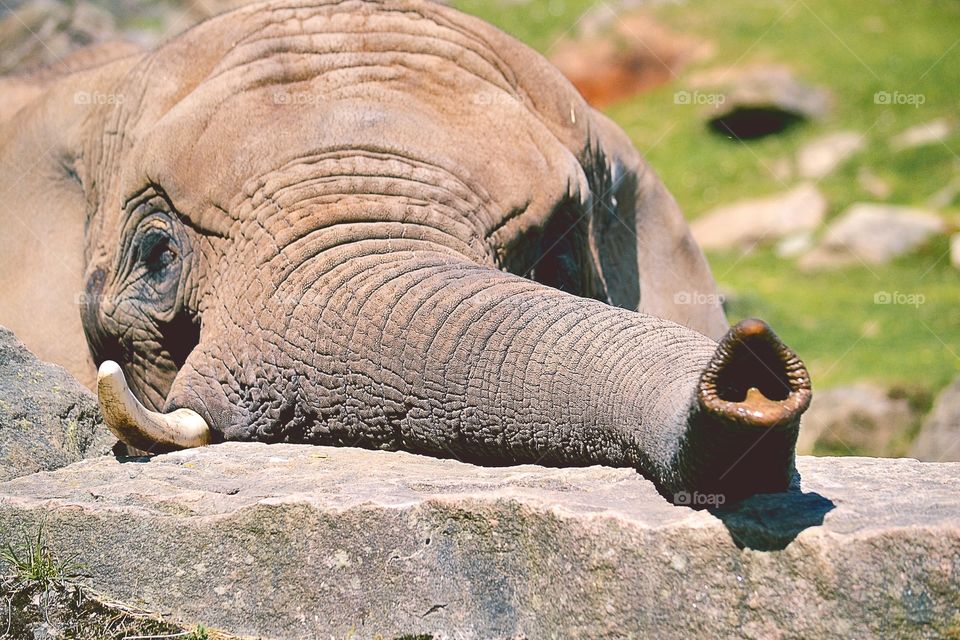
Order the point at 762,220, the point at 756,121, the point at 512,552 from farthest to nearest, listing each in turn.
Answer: the point at 756,121
the point at 762,220
the point at 512,552

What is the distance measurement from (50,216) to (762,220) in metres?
10.2

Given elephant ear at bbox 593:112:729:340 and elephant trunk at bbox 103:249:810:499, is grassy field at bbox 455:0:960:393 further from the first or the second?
elephant trunk at bbox 103:249:810:499

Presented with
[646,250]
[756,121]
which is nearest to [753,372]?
[646,250]

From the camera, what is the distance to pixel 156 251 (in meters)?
3.88

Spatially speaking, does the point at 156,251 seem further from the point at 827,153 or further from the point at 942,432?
the point at 827,153

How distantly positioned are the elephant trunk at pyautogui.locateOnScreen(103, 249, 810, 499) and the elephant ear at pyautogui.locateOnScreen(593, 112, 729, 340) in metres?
1.60

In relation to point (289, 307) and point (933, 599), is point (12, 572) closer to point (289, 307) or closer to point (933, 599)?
point (289, 307)

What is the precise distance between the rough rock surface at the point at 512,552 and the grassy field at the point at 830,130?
21.3ft

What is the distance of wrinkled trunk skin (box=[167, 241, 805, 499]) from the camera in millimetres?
2395

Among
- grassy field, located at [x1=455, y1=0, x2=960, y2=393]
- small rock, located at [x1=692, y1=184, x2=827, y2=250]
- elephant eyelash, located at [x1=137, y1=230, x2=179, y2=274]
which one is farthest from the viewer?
small rock, located at [x1=692, y1=184, x2=827, y2=250]

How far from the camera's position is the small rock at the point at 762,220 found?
13.5 metres

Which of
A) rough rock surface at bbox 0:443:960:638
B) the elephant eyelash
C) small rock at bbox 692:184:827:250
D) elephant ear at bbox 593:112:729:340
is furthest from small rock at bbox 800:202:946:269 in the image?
rough rock surface at bbox 0:443:960:638

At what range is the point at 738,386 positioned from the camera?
2.02 m

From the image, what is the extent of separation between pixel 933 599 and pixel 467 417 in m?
1.11
